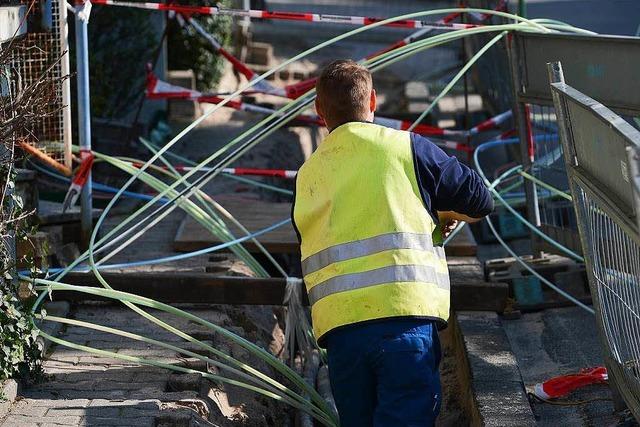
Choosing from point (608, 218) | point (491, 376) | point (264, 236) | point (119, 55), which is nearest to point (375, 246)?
point (608, 218)

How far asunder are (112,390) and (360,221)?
173cm

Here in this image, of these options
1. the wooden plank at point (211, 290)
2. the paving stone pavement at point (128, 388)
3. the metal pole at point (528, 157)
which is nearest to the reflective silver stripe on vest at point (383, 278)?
the paving stone pavement at point (128, 388)

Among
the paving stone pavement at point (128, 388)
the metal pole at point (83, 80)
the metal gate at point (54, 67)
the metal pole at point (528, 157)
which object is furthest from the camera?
the metal pole at point (528, 157)

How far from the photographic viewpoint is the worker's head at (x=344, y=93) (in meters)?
4.24

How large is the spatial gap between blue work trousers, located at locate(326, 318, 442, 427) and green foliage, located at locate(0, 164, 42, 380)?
156 centimetres

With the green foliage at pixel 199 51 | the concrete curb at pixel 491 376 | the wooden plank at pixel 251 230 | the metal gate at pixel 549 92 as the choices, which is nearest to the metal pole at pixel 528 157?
the metal gate at pixel 549 92

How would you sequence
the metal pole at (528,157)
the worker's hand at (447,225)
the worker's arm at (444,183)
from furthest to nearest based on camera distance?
1. the metal pole at (528,157)
2. the worker's hand at (447,225)
3. the worker's arm at (444,183)

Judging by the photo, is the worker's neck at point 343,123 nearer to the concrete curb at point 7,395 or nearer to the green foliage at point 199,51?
the concrete curb at point 7,395

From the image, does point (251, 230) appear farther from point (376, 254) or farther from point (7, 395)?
point (376, 254)

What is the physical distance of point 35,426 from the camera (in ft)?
15.5

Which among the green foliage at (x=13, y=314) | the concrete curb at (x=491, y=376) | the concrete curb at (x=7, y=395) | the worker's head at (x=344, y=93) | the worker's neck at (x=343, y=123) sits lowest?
the concrete curb at (x=491, y=376)

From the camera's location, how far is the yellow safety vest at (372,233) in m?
4.14

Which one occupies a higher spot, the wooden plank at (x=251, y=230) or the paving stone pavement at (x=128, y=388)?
the paving stone pavement at (x=128, y=388)

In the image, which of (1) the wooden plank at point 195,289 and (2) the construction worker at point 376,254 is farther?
(1) the wooden plank at point 195,289
